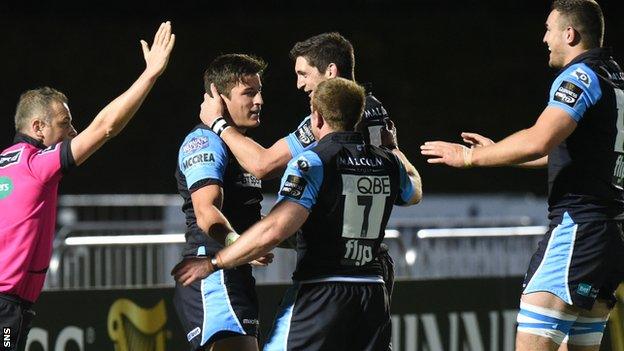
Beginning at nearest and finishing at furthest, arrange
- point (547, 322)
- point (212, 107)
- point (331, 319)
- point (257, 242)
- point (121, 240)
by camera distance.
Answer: point (257, 242) → point (331, 319) → point (547, 322) → point (212, 107) → point (121, 240)

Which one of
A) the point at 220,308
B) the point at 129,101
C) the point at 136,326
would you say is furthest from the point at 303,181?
the point at 136,326

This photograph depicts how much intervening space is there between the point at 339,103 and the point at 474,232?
6614mm

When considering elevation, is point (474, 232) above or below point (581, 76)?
below

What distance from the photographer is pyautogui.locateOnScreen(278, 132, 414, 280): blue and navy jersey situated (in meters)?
5.08

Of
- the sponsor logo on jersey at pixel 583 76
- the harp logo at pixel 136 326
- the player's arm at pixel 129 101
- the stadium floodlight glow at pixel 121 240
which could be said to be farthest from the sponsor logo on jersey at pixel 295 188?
the stadium floodlight glow at pixel 121 240

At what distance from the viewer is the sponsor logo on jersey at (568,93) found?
18.3ft

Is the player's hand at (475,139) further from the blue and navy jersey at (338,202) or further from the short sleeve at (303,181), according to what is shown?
the short sleeve at (303,181)

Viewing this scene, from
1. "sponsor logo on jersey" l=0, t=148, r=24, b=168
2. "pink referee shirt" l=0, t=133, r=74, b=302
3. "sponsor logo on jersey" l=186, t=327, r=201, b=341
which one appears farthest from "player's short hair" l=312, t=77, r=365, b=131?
"sponsor logo on jersey" l=0, t=148, r=24, b=168

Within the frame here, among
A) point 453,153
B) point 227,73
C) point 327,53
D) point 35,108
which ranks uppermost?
point 327,53

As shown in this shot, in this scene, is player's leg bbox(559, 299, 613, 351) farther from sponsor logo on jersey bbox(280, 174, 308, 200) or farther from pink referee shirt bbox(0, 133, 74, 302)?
pink referee shirt bbox(0, 133, 74, 302)

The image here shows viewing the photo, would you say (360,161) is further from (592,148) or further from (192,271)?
(592,148)

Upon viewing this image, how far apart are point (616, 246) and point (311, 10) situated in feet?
39.3

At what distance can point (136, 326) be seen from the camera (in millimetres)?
8398

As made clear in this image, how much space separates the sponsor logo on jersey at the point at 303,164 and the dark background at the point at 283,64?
34.1 ft
